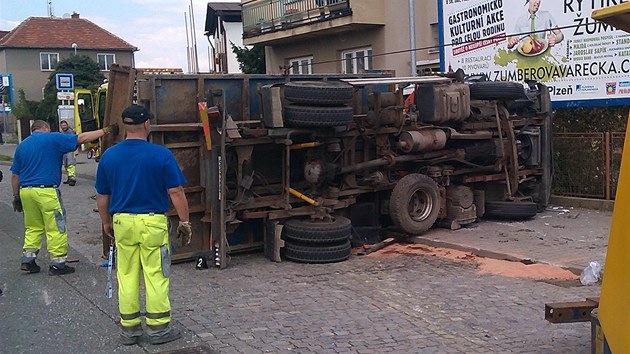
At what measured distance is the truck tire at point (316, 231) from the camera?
29.4ft

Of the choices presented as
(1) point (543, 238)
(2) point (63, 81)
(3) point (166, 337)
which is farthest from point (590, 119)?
(2) point (63, 81)

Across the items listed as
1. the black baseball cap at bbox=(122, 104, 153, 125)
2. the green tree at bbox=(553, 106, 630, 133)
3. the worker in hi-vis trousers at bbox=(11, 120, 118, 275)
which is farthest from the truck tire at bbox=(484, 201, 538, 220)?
the black baseball cap at bbox=(122, 104, 153, 125)

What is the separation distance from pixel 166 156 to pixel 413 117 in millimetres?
5086

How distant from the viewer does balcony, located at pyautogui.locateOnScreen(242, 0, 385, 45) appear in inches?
784

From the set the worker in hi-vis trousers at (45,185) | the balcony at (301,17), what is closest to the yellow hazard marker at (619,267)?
the worker in hi-vis trousers at (45,185)

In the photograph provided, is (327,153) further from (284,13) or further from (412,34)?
(284,13)

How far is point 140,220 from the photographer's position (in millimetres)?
5891

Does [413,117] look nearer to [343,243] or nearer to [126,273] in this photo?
[343,243]

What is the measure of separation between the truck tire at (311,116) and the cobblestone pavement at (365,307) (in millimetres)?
1737

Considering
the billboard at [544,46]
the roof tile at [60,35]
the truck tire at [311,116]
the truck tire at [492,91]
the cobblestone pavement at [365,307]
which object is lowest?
the cobblestone pavement at [365,307]

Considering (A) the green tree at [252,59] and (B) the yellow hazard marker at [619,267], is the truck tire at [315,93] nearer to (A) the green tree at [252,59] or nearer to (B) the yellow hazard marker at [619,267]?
(B) the yellow hazard marker at [619,267]

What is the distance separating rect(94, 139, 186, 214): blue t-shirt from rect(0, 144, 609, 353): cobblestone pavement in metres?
1.17

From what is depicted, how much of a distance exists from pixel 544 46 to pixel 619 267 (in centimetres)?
1033

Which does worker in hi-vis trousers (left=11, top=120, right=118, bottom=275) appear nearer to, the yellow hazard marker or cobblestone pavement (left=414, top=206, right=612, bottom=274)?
cobblestone pavement (left=414, top=206, right=612, bottom=274)
